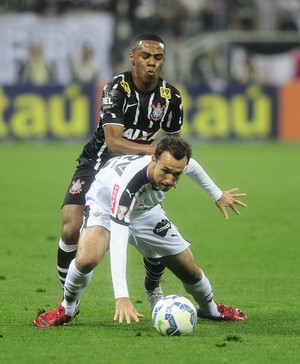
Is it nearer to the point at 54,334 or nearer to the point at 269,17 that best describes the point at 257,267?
the point at 54,334

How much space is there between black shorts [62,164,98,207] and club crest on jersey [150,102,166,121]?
→ 0.64 meters

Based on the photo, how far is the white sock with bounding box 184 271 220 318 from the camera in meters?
7.94

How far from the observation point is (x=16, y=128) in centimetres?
2616

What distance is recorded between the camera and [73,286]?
7.56 m

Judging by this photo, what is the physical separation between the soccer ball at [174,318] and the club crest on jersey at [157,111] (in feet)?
5.70

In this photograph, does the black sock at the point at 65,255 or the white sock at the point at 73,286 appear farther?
the black sock at the point at 65,255

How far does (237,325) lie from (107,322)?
0.95 metres

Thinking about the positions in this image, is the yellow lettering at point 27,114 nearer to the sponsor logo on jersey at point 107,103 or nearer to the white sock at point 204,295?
the sponsor logo on jersey at point 107,103

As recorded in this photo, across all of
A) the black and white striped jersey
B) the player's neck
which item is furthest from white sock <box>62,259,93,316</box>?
the player's neck

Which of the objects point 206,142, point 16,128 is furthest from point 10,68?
point 206,142

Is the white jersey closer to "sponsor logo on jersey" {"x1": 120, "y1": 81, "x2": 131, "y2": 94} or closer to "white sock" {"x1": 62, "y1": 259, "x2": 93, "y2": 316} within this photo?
"white sock" {"x1": 62, "y1": 259, "x2": 93, "y2": 316}

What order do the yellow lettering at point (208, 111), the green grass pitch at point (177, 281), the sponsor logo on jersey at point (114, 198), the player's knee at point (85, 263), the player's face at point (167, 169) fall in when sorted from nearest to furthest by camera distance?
the green grass pitch at point (177, 281)
the player's face at point (167, 169)
the sponsor logo on jersey at point (114, 198)
the player's knee at point (85, 263)
the yellow lettering at point (208, 111)

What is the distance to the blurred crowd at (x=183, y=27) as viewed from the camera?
2675cm

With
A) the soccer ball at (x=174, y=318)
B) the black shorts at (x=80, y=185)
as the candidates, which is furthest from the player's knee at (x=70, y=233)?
the soccer ball at (x=174, y=318)
